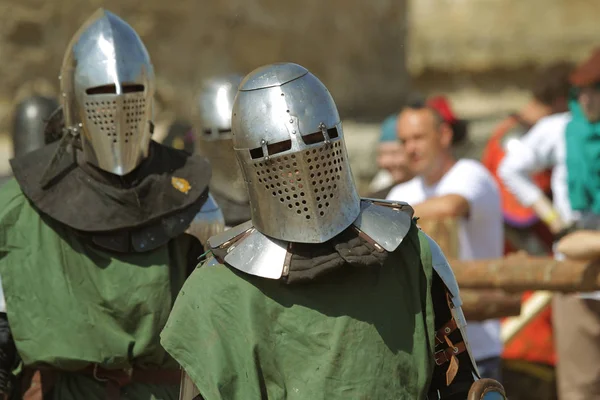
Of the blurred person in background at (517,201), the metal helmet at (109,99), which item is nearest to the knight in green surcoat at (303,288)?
the metal helmet at (109,99)

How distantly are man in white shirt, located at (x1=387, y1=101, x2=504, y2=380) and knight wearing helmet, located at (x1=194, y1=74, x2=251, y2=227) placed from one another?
0.88 m

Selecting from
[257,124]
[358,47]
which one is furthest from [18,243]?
[358,47]

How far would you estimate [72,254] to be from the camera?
469 cm

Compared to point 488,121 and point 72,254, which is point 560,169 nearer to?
point 72,254

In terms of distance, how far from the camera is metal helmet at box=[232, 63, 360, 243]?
12.1 ft

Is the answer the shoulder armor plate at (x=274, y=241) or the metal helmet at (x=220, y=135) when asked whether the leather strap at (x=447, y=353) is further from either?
the metal helmet at (x=220, y=135)

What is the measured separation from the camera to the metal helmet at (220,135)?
251 inches

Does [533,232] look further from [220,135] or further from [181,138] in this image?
[220,135]

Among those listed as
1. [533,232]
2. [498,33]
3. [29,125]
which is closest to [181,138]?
[29,125]

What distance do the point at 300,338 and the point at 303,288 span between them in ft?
0.45

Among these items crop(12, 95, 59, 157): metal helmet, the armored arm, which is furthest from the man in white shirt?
the armored arm

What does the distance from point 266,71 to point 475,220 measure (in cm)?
291

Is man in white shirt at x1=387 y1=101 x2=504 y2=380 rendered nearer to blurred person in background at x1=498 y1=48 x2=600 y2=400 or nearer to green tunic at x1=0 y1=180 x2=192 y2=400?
blurred person in background at x1=498 y1=48 x2=600 y2=400

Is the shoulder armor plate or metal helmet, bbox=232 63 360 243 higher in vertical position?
metal helmet, bbox=232 63 360 243
